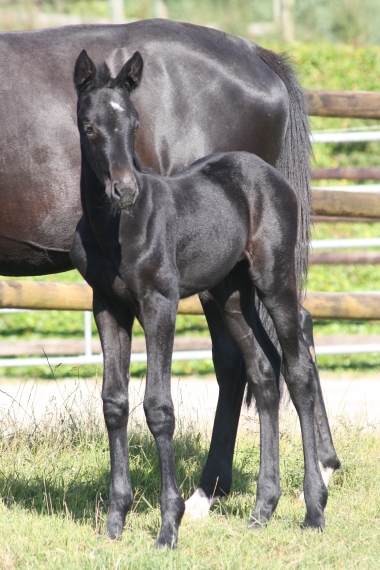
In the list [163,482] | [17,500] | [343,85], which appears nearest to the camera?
[163,482]

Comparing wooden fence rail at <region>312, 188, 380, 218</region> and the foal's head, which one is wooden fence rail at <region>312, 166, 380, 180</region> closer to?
wooden fence rail at <region>312, 188, 380, 218</region>

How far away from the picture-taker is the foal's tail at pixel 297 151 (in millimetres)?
4215

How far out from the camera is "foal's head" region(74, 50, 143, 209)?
2.81m

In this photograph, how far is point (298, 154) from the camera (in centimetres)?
429

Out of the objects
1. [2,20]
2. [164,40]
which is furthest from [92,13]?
[164,40]

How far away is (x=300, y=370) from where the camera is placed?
3486mm

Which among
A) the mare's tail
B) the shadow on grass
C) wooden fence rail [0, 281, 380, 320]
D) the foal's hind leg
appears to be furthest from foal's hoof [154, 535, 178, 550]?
wooden fence rail [0, 281, 380, 320]

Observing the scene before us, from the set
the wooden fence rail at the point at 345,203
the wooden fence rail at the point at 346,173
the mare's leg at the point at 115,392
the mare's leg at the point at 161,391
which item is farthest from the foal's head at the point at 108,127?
the wooden fence rail at the point at 346,173

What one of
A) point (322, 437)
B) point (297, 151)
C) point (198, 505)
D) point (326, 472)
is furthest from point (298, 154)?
point (198, 505)

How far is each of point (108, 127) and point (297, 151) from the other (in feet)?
5.48

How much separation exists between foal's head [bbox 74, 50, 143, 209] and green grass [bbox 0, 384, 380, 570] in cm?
138

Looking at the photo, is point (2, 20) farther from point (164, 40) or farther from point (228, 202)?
point (228, 202)

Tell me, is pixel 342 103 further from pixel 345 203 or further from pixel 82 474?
pixel 82 474

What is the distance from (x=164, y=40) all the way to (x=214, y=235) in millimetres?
1356
